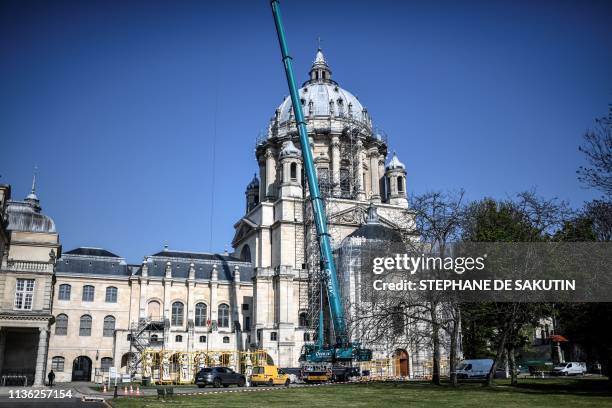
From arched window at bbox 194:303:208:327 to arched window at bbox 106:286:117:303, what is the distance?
8.09m

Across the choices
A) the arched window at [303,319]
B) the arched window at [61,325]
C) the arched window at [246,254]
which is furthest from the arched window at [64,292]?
the arched window at [303,319]

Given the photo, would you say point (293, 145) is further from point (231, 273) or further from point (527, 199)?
point (527, 199)

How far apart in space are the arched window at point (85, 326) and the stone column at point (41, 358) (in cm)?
1550

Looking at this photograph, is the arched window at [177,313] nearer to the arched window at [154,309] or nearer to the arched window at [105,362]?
the arched window at [154,309]

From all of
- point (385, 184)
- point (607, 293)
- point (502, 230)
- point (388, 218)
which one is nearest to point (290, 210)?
point (388, 218)

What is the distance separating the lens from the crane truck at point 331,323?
42.3 m

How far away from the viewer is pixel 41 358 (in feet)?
134

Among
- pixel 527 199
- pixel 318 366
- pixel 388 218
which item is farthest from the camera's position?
pixel 388 218

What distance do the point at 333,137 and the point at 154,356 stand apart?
31694 millimetres

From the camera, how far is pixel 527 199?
109 ft

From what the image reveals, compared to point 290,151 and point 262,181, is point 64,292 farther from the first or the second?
point 290,151

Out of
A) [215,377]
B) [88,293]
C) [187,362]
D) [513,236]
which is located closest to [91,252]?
[88,293]

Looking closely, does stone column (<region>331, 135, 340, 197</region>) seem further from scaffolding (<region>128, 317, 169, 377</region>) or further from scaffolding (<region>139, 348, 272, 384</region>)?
scaffolding (<region>128, 317, 169, 377</region>)

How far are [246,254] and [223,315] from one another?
8595 millimetres
